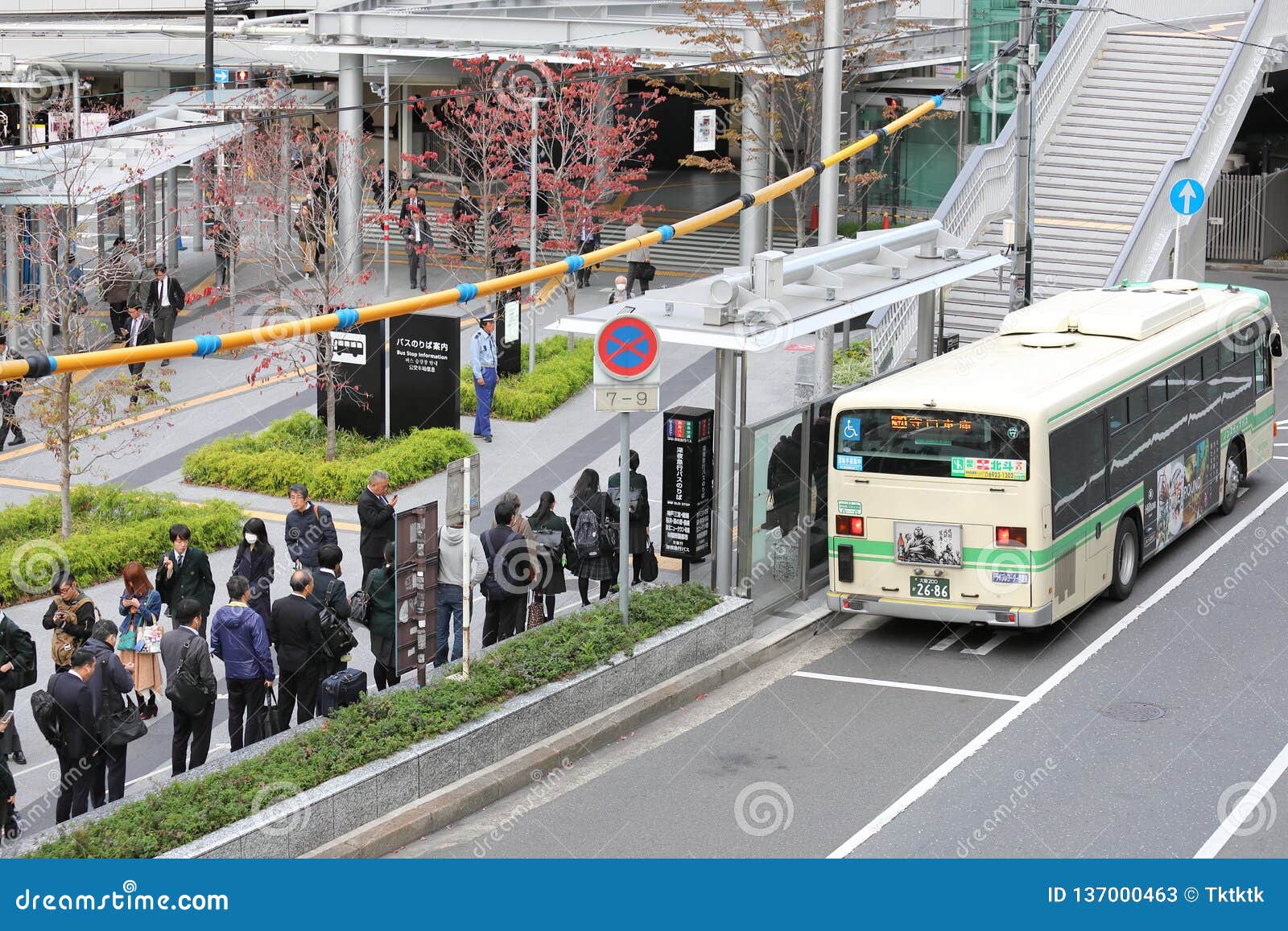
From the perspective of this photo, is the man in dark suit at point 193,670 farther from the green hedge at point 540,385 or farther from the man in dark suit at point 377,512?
the green hedge at point 540,385

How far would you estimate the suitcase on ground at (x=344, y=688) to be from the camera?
12195 millimetres

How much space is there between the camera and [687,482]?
16.0m

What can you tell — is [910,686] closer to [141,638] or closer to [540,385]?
[141,638]

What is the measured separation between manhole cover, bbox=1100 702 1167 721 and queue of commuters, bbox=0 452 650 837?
416cm


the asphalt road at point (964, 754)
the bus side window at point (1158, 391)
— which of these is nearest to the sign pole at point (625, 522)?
the asphalt road at point (964, 754)

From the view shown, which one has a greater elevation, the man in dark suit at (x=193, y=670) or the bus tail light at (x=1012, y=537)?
the bus tail light at (x=1012, y=537)

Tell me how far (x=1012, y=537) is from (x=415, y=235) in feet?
65.2

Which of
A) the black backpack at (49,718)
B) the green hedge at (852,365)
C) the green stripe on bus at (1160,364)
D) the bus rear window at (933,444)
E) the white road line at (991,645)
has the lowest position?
the white road line at (991,645)

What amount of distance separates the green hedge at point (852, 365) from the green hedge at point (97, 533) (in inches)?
338

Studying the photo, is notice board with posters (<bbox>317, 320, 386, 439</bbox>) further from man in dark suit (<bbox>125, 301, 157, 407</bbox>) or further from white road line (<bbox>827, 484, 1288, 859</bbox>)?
white road line (<bbox>827, 484, 1288, 859</bbox>)

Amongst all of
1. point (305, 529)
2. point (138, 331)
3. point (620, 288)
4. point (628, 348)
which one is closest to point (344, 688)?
point (305, 529)

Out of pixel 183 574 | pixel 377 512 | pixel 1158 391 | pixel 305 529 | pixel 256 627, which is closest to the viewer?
pixel 256 627

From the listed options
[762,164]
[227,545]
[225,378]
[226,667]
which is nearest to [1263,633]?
[226,667]

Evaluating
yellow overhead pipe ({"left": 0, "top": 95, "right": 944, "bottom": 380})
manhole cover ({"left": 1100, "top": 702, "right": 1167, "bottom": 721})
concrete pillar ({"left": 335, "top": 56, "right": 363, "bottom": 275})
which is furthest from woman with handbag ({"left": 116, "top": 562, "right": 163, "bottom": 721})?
concrete pillar ({"left": 335, "top": 56, "right": 363, "bottom": 275})
